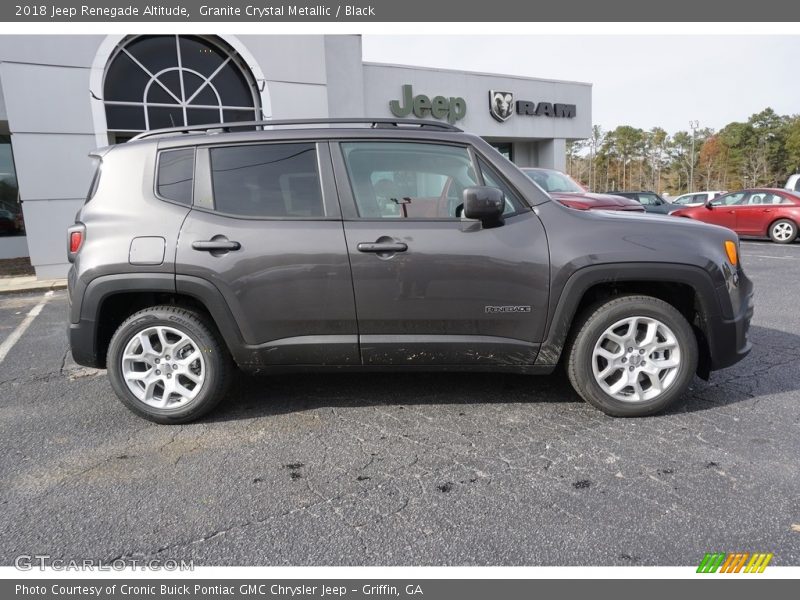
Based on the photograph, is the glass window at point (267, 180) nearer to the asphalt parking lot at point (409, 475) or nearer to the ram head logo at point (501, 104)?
the asphalt parking lot at point (409, 475)

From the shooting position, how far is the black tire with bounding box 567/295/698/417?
10.7 ft

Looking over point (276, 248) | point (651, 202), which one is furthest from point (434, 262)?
point (651, 202)

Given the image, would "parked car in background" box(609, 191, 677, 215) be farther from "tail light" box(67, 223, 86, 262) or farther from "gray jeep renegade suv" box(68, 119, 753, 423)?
"tail light" box(67, 223, 86, 262)

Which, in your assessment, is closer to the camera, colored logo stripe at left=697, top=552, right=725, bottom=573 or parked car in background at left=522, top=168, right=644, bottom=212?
colored logo stripe at left=697, top=552, right=725, bottom=573

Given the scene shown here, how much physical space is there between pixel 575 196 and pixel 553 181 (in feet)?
3.03

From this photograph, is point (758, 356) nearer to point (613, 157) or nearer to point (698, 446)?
point (698, 446)

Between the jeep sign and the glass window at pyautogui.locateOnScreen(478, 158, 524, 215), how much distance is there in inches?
552

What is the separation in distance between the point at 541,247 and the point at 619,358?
851 millimetres

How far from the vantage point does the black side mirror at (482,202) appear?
9.97 feet

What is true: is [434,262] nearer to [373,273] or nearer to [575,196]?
[373,273]

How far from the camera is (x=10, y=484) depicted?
274 centimetres

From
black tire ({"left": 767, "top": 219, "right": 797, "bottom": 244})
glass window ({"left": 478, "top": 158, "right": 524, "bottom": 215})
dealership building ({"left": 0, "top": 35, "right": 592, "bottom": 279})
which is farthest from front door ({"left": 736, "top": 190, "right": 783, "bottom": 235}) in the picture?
glass window ({"left": 478, "top": 158, "right": 524, "bottom": 215})

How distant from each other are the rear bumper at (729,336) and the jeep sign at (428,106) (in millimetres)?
14505

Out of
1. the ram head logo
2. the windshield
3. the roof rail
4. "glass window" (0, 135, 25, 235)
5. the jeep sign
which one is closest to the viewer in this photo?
the roof rail
